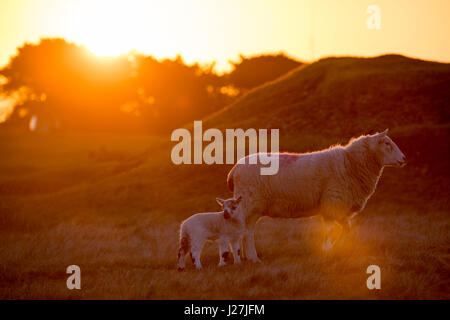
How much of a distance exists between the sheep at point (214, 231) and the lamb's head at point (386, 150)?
3.80 m

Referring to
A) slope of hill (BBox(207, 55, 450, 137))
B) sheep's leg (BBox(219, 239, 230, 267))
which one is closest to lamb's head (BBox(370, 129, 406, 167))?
sheep's leg (BBox(219, 239, 230, 267))

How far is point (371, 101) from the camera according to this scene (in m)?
30.7

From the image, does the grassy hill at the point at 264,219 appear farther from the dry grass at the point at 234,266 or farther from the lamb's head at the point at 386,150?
the lamb's head at the point at 386,150

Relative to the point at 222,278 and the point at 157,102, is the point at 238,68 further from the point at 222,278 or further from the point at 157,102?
the point at 222,278

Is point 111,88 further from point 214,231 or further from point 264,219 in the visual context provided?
point 214,231

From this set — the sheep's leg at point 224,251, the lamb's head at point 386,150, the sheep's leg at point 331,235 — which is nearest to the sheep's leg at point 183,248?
the sheep's leg at point 224,251

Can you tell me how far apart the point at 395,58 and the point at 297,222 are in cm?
2558

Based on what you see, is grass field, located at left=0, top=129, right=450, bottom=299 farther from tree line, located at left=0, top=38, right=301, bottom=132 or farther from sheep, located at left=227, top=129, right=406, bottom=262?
tree line, located at left=0, top=38, right=301, bottom=132

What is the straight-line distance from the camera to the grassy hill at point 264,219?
32.0 feet

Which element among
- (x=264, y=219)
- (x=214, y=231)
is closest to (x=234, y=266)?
(x=214, y=231)

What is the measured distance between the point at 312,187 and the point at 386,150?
Answer: 2.06m

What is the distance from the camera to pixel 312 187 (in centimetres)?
1241

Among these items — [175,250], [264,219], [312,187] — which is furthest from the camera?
[264,219]

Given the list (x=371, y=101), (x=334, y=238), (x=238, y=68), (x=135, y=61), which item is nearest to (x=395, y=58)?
(x=371, y=101)
